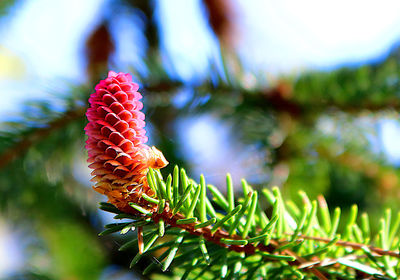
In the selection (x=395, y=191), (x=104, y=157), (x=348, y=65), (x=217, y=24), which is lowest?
(x=395, y=191)

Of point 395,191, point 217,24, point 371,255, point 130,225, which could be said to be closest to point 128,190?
point 130,225

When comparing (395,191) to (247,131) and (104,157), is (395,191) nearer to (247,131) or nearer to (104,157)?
(247,131)

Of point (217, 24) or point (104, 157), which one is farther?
point (217, 24)

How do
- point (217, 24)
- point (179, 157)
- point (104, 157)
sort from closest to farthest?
point (104, 157)
point (179, 157)
point (217, 24)

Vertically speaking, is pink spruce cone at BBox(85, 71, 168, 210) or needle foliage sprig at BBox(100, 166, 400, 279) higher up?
pink spruce cone at BBox(85, 71, 168, 210)

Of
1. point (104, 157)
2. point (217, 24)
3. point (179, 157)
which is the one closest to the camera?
point (104, 157)

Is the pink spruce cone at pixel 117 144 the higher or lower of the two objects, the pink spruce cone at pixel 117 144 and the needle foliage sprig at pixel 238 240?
the higher

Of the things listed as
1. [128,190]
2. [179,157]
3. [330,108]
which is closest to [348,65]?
[330,108]

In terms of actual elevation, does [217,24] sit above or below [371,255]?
above
